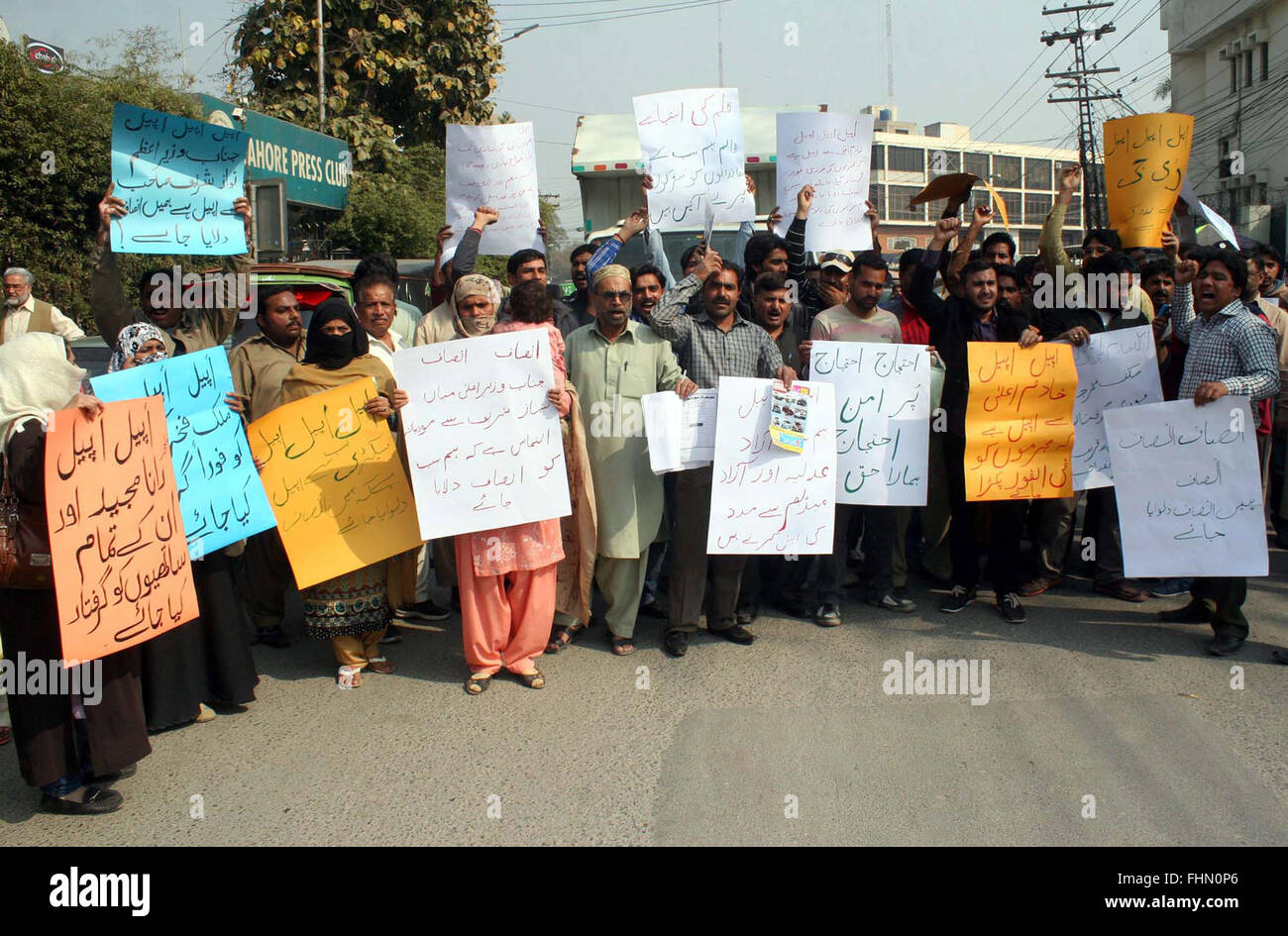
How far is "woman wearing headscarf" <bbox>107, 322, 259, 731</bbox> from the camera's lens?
163 inches

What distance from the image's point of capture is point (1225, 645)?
4918 millimetres

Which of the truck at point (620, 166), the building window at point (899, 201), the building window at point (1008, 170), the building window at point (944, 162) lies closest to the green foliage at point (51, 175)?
the truck at point (620, 166)

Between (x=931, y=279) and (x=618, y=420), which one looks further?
(x=931, y=279)

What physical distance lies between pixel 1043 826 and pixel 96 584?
3.37 metres

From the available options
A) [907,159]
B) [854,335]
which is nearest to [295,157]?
[854,335]

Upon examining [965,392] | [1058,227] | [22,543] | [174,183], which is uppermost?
[174,183]

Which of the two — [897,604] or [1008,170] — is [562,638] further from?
[1008,170]

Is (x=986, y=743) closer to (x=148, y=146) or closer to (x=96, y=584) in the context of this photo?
(x=96, y=584)

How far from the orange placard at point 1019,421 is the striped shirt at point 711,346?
112cm

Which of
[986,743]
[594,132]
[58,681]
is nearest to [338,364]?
[58,681]

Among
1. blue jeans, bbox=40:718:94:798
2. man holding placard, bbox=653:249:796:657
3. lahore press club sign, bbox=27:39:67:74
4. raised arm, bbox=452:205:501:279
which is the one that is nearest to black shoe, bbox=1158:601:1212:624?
man holding placard, bbox=653:249:796:657

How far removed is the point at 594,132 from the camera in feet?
35.6

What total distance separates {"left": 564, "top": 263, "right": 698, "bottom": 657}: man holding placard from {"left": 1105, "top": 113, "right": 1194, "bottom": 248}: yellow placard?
12.1 ft

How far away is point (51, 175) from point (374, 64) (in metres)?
7.91
